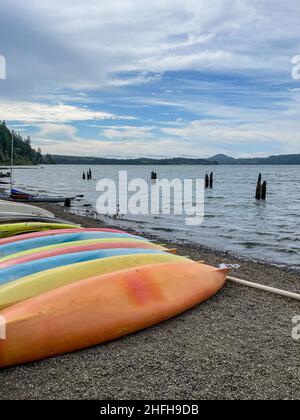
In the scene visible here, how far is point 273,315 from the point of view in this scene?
15.0 feet

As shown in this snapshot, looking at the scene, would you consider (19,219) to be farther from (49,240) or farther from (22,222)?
(49,240)

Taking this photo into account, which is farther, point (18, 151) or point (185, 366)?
point (18, 151)

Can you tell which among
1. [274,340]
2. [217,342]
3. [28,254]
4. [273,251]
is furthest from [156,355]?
[273,251]

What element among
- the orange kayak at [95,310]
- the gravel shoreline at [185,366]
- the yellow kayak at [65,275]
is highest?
the yellow kayak at [65,275]

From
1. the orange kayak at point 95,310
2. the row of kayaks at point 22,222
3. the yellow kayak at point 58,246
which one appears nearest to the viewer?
the orange kayak at point 95,310

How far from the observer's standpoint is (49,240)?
6375mm

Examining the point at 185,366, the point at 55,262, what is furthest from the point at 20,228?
the point at 185,366

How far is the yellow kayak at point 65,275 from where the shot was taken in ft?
12.9

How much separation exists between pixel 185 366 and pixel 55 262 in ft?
7.68

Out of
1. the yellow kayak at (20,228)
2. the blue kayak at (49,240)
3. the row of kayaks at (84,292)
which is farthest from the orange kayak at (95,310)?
the yellow kayak at (20,228)

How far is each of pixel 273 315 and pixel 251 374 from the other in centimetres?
146

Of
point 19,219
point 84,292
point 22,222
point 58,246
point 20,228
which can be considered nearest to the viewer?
point 84,292

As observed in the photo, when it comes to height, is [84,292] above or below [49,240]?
below

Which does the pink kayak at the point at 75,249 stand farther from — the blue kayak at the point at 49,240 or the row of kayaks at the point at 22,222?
the row of kayaks at the point at 22,222
